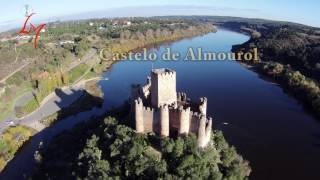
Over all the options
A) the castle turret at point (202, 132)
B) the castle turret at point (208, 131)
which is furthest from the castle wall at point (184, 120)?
the castle turret at point (208, 131)

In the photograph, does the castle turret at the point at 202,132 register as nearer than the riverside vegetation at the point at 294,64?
Yes

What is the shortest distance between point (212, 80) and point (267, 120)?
20146 millimetres

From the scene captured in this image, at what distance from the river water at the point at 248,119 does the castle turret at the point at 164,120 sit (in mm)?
9881

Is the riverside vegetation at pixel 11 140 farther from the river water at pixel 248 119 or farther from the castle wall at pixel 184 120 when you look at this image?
the castle wall at pixel 184 120

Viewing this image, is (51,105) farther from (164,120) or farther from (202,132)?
(202,132)

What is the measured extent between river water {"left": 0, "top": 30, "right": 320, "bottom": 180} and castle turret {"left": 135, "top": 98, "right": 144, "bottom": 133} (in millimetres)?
11264

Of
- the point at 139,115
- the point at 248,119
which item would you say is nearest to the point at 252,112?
the point at 248,119

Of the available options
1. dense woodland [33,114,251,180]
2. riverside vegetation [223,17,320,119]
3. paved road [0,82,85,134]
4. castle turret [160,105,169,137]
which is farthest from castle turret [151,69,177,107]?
riverside vegetation [223,17,320,119]

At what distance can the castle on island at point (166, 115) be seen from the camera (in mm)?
23219

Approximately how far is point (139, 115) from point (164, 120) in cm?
189

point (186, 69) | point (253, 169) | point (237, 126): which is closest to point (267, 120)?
point (237, 126)

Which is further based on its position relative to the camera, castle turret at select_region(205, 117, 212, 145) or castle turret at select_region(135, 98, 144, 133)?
castle turret at select_region(205, 117, 212, 145)

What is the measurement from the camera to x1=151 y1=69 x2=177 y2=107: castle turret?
923 inches

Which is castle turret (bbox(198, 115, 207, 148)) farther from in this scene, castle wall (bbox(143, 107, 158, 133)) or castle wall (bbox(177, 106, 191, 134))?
castle wall (bbox(143, 107, 158, 133))
